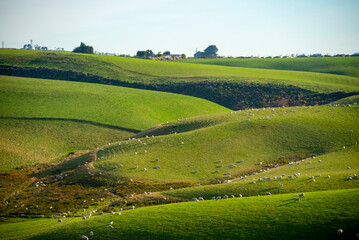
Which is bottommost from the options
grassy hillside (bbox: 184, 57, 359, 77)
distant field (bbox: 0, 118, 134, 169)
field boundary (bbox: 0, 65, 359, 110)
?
distant field (bbox: 0, 118, 134, 169)

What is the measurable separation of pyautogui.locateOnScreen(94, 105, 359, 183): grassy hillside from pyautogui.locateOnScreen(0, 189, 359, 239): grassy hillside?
1147 centimetres

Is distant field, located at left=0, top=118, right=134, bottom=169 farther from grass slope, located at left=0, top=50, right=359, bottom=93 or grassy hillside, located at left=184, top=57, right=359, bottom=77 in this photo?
grassy hillside, located at left=184, top=57, right=359, bottom=77

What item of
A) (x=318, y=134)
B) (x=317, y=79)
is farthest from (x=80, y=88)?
(x=317, y=79)

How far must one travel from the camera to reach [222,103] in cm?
7669

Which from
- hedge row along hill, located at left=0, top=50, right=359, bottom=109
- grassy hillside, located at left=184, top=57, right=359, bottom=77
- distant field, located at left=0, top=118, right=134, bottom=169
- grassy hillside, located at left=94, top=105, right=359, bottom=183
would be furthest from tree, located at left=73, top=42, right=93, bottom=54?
grassy hillside, located at left=94, top=105, right=359, bottom=183

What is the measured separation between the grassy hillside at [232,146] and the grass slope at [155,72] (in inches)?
1646

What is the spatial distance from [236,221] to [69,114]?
4696 centimetres

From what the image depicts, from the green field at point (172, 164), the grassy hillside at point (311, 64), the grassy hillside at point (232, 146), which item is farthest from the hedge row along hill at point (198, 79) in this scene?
the grassy hillside at point (232, 146)

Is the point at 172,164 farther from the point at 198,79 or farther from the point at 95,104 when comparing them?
the point at 198,79

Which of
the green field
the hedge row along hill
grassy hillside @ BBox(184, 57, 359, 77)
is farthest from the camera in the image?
grassy hillside @ BBox(184, 57, 359, 77)

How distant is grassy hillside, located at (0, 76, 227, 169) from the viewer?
45.2m

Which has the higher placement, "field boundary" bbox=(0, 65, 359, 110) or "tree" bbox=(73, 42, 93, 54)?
"tree" bbox=(73, 42, 93, 54)

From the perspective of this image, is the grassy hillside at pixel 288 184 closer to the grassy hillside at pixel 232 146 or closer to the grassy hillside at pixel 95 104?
the grassy hillside at pixel 232 146

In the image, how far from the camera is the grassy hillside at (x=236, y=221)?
14.2 m
